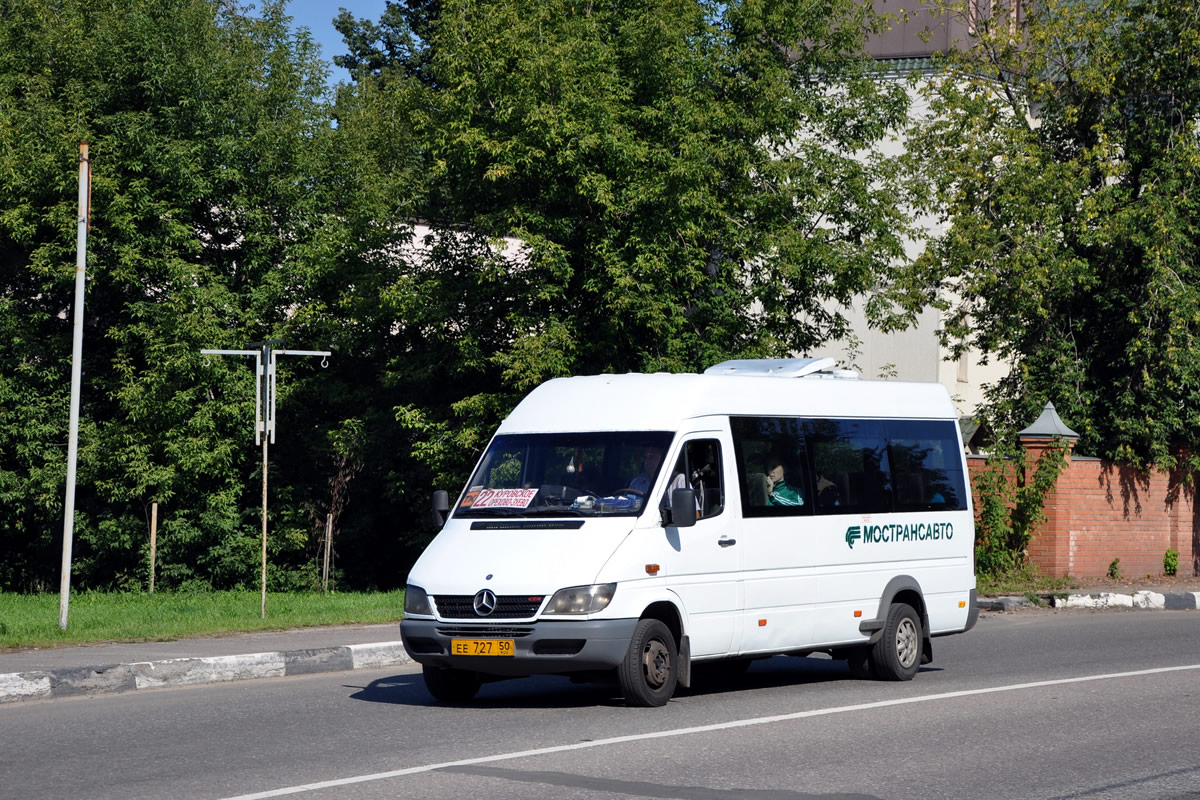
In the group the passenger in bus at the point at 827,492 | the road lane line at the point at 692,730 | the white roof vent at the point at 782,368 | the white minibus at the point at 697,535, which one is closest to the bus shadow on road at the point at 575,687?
the white minibus at the point at 697,535

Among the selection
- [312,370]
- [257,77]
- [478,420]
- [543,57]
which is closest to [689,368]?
[478,420]

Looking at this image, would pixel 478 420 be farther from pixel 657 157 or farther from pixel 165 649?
pixel 165 649

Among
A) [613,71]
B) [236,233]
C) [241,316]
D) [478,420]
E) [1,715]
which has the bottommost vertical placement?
[1,715]

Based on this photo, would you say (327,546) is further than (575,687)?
Yes

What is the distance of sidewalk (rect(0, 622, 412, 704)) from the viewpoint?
40.5 ft

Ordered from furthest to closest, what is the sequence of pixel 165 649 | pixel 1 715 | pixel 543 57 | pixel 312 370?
pixel 312 370, pixel 543 57, pixel 165 649, pixel 1 715

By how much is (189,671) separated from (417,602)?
3.30 m

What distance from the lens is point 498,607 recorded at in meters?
10.6

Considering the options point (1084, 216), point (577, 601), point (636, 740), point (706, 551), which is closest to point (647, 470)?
point (706, 551)

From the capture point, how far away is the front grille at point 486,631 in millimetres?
10453

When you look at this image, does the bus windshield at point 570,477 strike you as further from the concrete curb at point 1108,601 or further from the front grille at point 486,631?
the concrete curb at point 1108,601

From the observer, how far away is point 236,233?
27578 millimetres

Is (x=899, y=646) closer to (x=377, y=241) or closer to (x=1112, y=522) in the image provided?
(x=1112, y=522)

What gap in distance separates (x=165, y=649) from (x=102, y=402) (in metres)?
14.3
